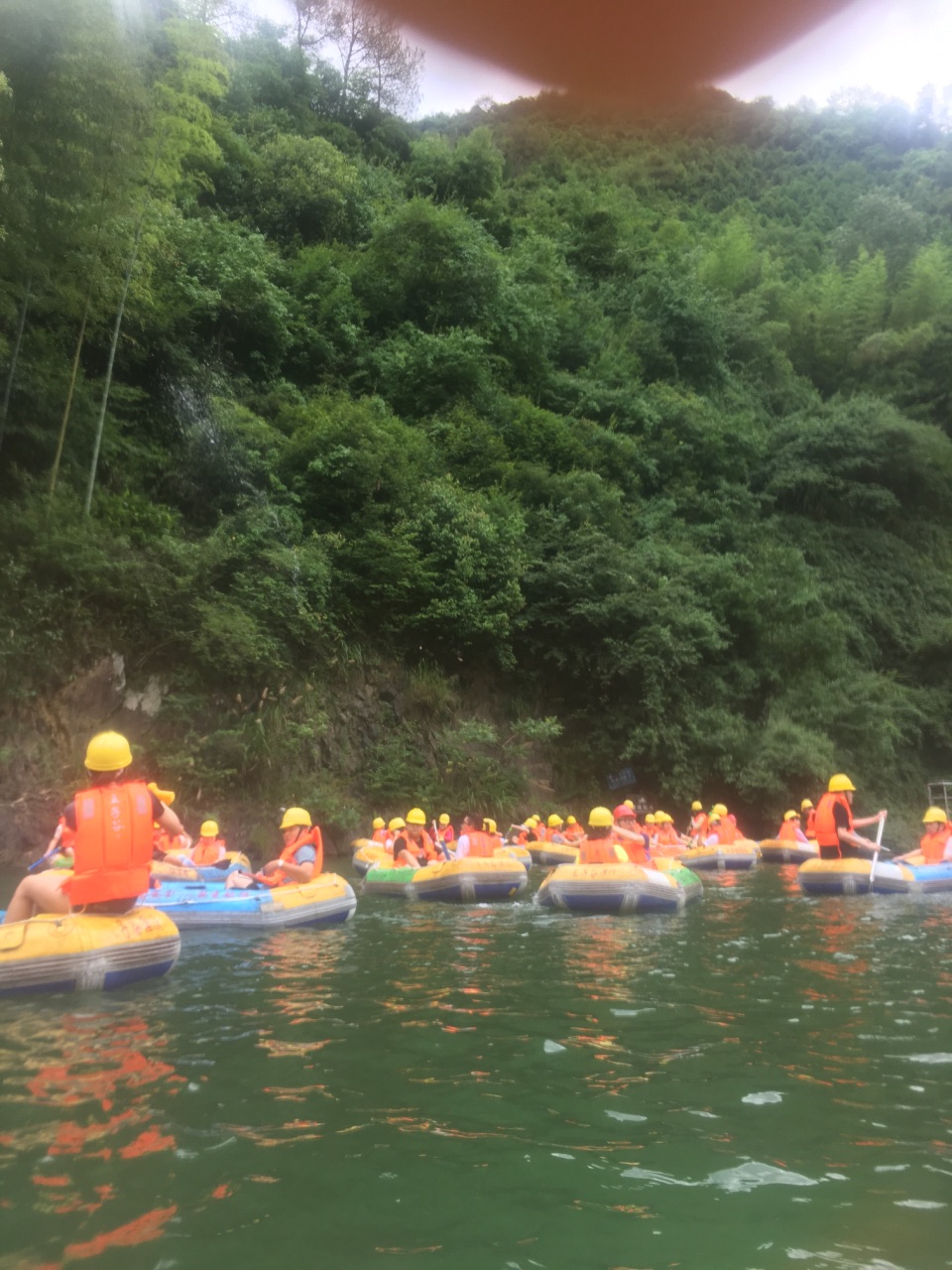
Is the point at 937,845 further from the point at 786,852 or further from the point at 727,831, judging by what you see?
the point at 786,852

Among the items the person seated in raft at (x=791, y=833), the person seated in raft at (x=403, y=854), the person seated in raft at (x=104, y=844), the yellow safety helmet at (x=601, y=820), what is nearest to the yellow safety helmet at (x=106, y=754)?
the person seated in raft at (x=104, y=844)

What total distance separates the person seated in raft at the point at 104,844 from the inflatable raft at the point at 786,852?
1443cm

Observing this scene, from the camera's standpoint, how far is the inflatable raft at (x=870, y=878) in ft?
40.7

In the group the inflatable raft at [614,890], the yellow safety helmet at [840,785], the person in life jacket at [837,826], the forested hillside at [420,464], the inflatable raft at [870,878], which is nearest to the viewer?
the inflatable raft at [614,890]

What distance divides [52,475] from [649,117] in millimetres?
54250

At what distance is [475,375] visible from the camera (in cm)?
2556

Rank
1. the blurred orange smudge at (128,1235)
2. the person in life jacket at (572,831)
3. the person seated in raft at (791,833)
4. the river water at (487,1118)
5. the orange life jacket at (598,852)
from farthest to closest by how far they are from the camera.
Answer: the person in life jacket at (572,831)
the person seated in raft at (791,833)
the orange life jacket at (598,852)
the river water at (487,1118)
the blurred orange smudge at (128,1235)

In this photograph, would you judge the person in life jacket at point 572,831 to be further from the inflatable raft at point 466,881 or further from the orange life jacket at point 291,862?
the orange life jacket at point 291,862

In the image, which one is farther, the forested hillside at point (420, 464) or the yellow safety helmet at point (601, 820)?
the forested hillside at point (420, 464)

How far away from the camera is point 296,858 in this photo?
34.8 ft

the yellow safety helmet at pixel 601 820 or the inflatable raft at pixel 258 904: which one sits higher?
the yellow safety helmet at pixel 601 820

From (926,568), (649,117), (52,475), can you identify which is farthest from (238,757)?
(649,117)

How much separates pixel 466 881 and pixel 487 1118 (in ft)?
26.5

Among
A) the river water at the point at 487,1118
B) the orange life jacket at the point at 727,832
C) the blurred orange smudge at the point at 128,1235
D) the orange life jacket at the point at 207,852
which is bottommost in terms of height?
the blurred orange smudge at the point at 128,1235
